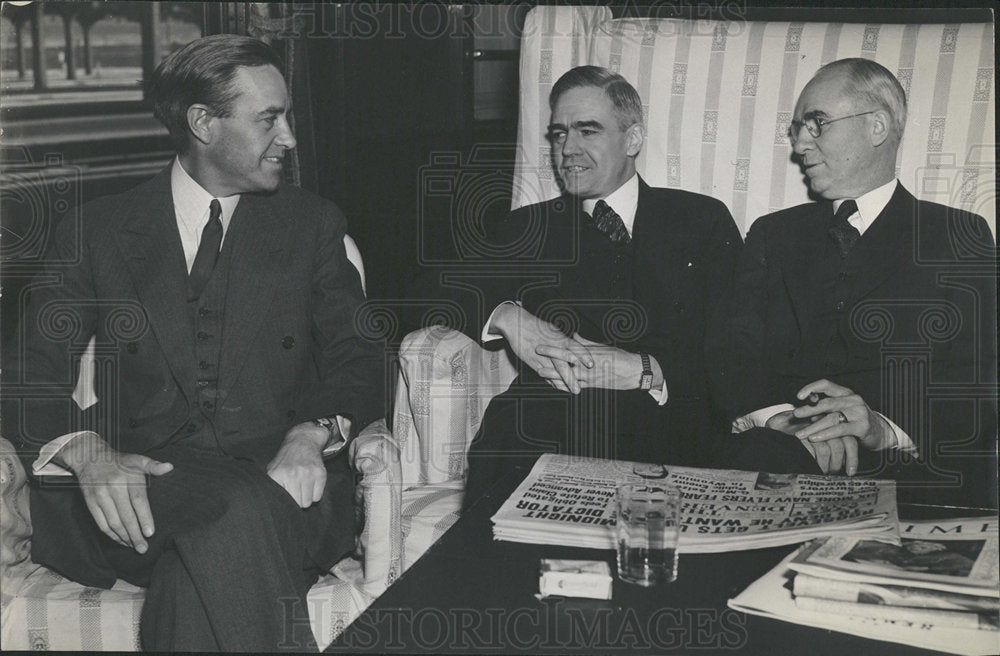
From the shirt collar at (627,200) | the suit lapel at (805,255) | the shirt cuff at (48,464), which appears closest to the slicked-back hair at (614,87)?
the shirt collar at (627,200)

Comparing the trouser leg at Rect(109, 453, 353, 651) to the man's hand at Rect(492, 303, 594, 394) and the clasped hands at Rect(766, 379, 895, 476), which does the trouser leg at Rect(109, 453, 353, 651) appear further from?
the clasped hands at Rect(766, 379, 895, 476)

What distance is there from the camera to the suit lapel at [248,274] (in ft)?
6.52

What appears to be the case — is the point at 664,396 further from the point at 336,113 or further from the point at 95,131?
the point at 336,113

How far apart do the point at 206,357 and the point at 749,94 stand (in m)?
1.37

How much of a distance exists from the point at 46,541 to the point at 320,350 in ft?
2.20

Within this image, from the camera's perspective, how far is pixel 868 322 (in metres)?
2.01

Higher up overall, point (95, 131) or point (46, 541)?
point (95, 131)

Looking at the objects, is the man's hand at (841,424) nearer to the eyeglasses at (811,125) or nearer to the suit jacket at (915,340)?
the suit jacket at (915,340)

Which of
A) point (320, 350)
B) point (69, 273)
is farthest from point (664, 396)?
point (69, 273)

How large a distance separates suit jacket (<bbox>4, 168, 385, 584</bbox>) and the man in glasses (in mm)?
903

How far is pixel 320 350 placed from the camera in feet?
6.81

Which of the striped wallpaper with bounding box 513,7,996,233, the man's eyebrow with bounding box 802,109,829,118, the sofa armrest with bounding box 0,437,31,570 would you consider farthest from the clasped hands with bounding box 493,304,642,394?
the sofa armrest with bounding box 0,437,31,570

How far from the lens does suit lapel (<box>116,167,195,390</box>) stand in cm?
195

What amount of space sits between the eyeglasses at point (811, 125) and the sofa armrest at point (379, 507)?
3.80ft
